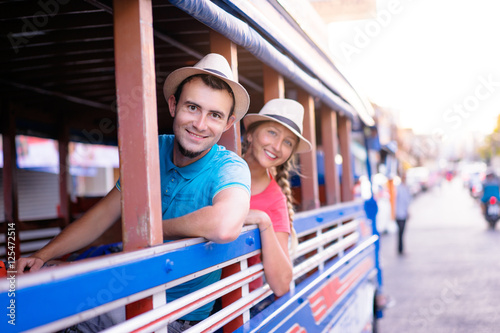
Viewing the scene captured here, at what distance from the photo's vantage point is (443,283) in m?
7.53

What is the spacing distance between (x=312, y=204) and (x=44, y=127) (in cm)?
346

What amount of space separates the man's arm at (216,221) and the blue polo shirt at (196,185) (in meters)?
0.13

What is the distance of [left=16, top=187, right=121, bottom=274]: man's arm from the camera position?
204cm

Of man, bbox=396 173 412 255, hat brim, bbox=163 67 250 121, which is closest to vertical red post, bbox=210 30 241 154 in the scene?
hat brim, bbox=163 67 250 121

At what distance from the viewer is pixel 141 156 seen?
1688 millimetres

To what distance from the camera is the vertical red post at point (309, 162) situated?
12.0 ft

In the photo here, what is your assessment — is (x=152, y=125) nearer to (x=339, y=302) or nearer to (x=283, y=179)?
(x=283, y=179)

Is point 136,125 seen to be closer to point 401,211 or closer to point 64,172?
point 64,172

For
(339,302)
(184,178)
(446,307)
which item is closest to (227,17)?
(184,178)

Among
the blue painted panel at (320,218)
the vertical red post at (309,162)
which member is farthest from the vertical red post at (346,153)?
the vertical red post at (309,162)

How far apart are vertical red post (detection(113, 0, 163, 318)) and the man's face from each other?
16.0 inches

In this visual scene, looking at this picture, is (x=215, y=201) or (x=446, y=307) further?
(x=446, y=307)

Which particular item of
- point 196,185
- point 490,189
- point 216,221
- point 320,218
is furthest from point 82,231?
point 490,189

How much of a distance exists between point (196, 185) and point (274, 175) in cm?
119
